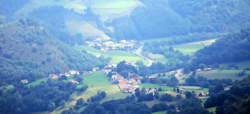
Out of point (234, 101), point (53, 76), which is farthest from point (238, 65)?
point (234, 101)

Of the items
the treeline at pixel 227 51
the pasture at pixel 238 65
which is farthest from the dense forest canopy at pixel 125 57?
the pasture at pixel 238 65

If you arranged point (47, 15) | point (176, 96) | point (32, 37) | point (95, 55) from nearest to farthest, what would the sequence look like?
point (176, 96) → point (32, 37) → point (95, 55) → point (47, 15)

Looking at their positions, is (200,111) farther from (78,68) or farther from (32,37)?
(32,37)

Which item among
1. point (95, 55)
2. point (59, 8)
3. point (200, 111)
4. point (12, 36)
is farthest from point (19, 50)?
point (200, 111)

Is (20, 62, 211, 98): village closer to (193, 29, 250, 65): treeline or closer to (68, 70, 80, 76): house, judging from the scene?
(68, 70, 80, 76): house

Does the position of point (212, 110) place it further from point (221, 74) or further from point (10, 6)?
point (10, 6)

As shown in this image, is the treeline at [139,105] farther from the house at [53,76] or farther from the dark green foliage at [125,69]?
the house at [53,76]
